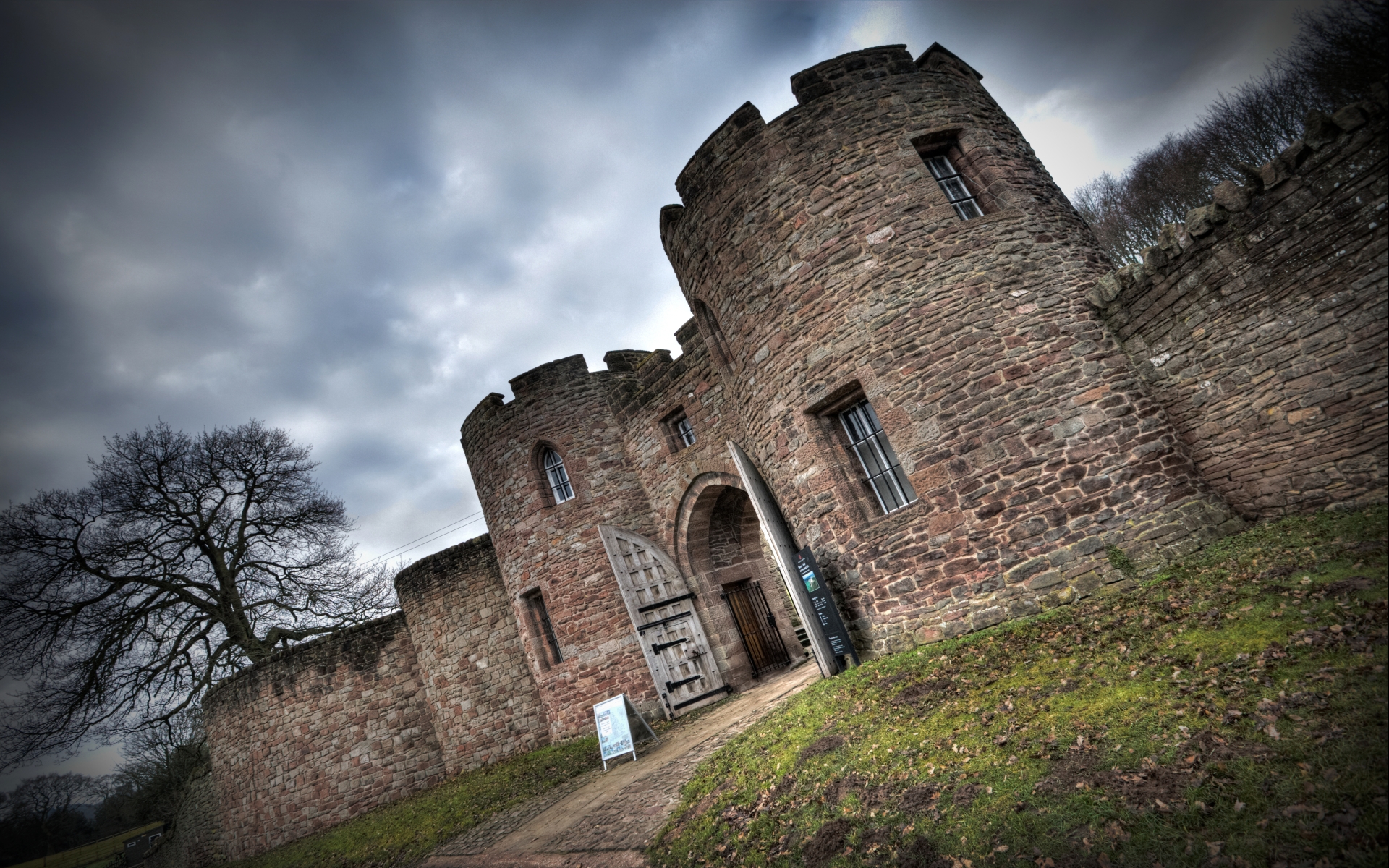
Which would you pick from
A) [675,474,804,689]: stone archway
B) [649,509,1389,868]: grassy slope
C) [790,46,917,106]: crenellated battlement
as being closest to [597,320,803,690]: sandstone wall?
[675,474,804,689]: stone archway

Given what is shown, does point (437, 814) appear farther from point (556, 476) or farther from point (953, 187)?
point (953, 187)

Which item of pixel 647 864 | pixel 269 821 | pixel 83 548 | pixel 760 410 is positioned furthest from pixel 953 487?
pixel 83 548

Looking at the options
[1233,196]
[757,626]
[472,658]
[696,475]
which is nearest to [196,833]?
[472,658]

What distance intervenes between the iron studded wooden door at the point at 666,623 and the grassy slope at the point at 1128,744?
5.25 m

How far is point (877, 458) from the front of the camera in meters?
7.50

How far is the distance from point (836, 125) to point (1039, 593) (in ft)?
19.5

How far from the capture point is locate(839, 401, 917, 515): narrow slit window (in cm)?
732

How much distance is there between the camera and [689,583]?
39.1 ft

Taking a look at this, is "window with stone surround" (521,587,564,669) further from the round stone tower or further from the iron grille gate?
the round stone tower

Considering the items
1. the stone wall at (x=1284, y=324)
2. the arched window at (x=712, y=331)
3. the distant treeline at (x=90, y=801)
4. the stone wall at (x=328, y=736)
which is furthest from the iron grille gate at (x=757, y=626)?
the distant treeline at (x=90, y=801)

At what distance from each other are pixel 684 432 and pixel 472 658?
718cm

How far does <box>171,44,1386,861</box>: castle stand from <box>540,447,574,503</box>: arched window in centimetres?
11

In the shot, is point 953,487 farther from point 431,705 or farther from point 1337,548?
point 431,705

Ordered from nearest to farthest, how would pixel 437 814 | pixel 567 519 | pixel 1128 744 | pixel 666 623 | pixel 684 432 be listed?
pixel 1128 744 < pixel 437 814 < pixel 666 623 < pixel 684 432 < pixel 567 519
